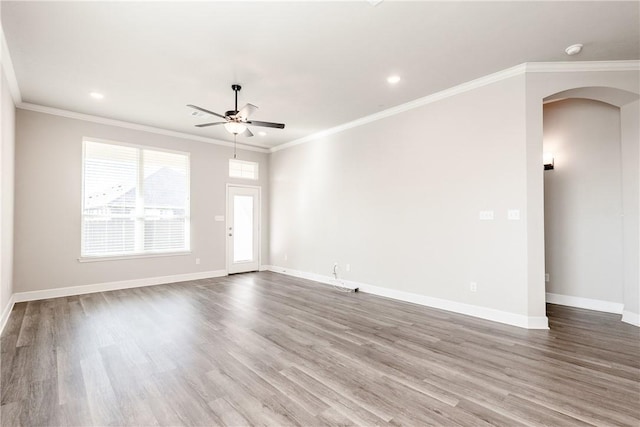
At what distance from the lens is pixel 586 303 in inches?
175

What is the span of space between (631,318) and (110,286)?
811 centimetres

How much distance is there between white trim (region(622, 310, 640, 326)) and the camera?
12.1 ft

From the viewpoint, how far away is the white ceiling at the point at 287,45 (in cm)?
275

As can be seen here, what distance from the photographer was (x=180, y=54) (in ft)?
11.4

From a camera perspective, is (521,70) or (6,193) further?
(6,193)

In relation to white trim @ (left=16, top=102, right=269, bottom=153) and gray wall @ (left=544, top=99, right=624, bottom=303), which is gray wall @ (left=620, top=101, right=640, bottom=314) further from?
white trim @ (left=16, top=102, right=269, bottom=153)

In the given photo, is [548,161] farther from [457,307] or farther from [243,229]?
[243,229]

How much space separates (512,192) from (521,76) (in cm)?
145

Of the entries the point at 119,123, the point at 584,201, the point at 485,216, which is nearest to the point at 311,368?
the point at 485,216

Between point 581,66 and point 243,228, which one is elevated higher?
point 581,66

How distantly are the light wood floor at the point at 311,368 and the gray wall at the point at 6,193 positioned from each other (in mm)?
506

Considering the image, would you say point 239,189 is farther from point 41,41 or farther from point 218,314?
point 41,41

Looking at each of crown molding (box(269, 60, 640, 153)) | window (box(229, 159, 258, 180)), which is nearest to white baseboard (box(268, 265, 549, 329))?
crown molding (box(269, 60, 640, 153))

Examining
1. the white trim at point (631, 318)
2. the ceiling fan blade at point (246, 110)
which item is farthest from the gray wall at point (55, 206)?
the white trim at point (631, 318)
